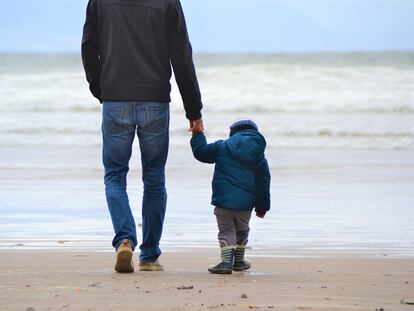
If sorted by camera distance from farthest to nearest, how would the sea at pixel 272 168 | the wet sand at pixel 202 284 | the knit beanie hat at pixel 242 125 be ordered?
1. the sea at pixel 272 168
2. the knit beanie hat at pixel 242 125
3. the wet sand at pixel 202 284

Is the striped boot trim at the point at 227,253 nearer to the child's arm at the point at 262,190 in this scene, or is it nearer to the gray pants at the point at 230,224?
the gray pants at the point at 230,224

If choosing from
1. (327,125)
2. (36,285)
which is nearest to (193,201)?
(36,285)

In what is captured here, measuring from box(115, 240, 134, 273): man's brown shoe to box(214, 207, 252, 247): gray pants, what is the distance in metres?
0.53

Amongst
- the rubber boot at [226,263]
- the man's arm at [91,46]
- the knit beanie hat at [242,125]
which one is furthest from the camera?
the knit beanie hat at [242,125]

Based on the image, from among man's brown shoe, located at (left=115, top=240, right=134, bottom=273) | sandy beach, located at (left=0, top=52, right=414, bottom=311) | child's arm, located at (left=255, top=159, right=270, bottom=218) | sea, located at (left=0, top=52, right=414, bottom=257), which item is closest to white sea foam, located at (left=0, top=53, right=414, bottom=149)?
sea, located at (left=0, top=52, right=414, bottom=257)

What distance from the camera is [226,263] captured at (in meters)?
5.54

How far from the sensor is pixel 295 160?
15.7m

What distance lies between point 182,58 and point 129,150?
0.57 m

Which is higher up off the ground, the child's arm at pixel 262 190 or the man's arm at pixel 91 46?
the man's arm at pixel 91 46

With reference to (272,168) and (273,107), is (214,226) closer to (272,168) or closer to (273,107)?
(272,168)

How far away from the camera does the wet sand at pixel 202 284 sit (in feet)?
14.5

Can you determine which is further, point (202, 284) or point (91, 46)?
point (91, 46)

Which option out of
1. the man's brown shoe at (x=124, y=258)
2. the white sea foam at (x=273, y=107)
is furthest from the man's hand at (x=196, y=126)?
the white sea foam at (x=273, y=107)

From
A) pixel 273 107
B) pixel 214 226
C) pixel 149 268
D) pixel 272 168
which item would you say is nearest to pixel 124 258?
pixel 149 268
